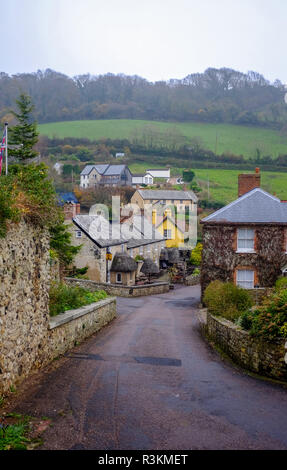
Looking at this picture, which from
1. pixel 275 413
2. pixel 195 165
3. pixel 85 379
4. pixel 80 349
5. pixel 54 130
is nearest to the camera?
pixel 275 413

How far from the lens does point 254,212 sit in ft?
80.9

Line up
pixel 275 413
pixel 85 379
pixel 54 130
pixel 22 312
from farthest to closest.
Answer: pixel 54 130, pixel 85 379, pixel 22 312, pixel 275 413

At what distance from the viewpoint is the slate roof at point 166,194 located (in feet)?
256

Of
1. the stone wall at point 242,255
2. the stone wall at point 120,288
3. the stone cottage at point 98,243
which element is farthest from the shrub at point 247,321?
the stone cottage at point 98,243

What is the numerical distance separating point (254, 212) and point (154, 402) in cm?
1794

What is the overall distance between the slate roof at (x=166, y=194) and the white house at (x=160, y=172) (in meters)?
18.0

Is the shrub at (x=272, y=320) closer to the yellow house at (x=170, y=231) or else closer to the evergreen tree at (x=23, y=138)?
the evergreen tree at (x=23, y=138)

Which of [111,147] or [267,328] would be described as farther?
[111,147]

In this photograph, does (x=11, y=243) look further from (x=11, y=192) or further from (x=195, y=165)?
(x=195, y=165)

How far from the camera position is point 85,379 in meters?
9.99

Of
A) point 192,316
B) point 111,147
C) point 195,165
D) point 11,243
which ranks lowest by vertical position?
point 192,316
